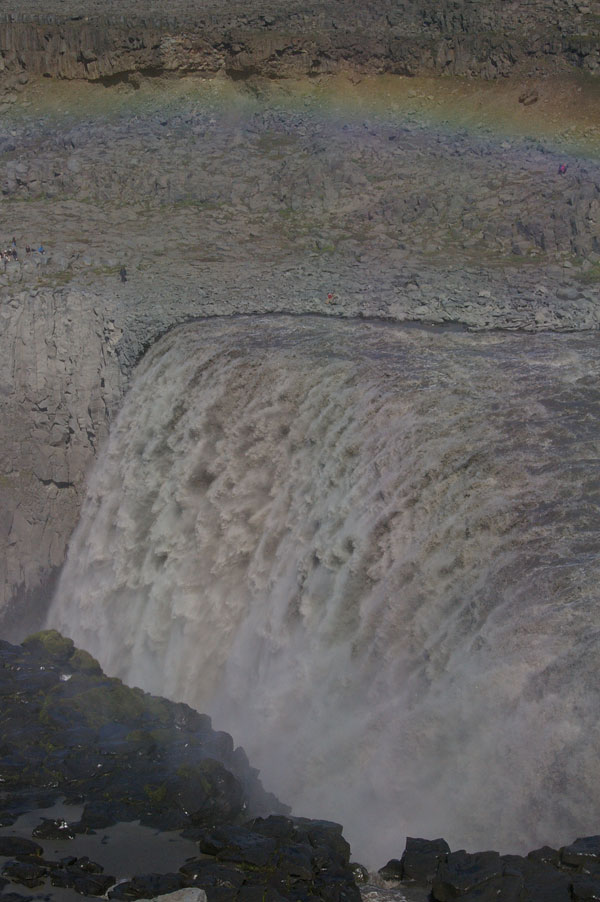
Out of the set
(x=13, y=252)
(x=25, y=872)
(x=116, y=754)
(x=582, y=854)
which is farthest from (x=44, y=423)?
(x=582, y=854)

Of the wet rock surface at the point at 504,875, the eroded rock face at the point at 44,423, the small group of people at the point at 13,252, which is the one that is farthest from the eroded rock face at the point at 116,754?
the small group of people at the point at 13,252

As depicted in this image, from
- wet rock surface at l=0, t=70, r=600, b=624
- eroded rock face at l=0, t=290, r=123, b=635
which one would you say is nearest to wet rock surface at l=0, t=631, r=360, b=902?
eroded rock face at l=0, t=290, r=123, b=635

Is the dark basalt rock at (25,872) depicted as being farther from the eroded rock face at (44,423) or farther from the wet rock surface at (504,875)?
the eroded rock face at (44,423)

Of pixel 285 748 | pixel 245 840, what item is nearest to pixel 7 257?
pixel 285 748

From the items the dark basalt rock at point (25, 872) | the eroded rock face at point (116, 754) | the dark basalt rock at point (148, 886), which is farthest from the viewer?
the eroded rock face at point (116, 754)

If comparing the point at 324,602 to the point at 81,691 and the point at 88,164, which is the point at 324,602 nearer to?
the point at 81,691

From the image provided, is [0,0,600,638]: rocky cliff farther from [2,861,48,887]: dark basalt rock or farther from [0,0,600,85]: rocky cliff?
[2,861,48,887]: dark basalt rock
